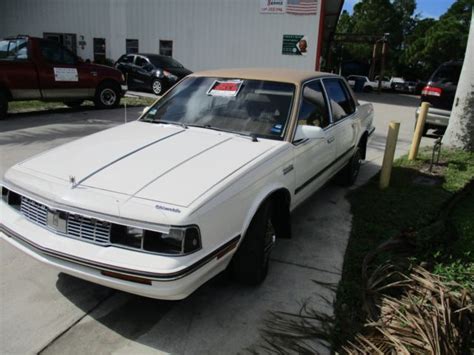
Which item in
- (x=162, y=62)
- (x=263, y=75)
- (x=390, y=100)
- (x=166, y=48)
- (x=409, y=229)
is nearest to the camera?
(x=263, y=75)

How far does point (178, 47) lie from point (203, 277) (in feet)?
69.4

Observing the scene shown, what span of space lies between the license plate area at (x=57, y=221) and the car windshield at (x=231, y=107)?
159 cm

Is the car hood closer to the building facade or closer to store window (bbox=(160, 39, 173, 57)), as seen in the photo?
the building facade

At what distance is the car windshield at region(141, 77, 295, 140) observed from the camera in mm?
3740

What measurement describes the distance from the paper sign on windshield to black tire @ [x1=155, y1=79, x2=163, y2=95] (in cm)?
1183

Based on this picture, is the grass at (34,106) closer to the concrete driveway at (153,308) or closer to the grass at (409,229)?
the grass at (409,229)

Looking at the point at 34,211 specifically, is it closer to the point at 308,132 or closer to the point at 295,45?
the point at 308,132

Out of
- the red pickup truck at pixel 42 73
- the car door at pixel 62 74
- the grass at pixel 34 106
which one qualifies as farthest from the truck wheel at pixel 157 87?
the car door at pixel 62 74

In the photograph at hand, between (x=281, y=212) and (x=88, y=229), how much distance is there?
1.59 m

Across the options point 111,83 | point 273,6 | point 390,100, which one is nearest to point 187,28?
point 273,6

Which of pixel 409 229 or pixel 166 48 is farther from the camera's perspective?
pixel 166 48

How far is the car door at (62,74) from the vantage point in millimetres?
9616

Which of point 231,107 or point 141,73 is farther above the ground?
point 231,107

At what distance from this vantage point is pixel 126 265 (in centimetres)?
238
